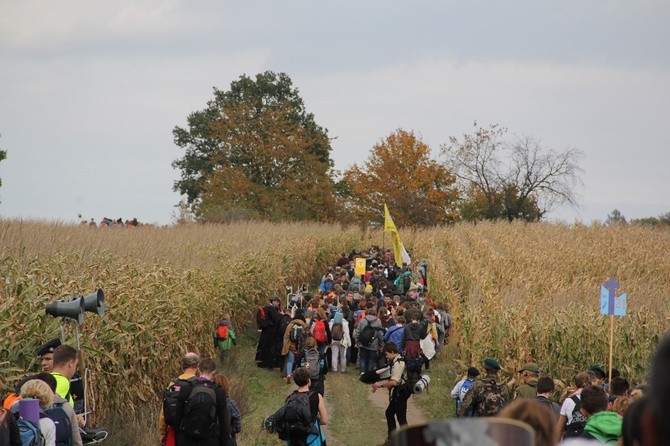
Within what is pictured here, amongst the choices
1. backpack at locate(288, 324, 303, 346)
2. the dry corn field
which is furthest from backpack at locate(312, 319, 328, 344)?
the dry corn field

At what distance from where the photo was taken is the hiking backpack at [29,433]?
7301mm

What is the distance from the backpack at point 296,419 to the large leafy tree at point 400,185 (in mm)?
59933

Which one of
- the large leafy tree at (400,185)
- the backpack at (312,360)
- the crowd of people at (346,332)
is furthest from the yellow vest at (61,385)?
the large leafy tree at (400,185)

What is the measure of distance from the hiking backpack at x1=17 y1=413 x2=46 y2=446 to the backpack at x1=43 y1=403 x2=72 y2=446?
1.21ft

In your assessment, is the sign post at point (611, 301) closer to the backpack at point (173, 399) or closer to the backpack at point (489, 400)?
the backpack at point (489, 400)

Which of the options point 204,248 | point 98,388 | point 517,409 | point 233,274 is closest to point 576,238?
point 204,248

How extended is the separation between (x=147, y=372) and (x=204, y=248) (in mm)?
14876

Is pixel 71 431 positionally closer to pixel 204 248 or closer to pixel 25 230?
pixel 25 230

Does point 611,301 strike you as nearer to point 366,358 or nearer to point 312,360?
point 312,360

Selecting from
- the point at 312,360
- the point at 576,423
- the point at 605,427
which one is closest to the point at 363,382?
the point at 312,360

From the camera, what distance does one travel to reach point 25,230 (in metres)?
18.7

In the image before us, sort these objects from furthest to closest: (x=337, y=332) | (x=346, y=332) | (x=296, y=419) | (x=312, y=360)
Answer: (x=346, y=332) < (x=337, y=332) < (x=312, y=360) < (x=296, y=419)

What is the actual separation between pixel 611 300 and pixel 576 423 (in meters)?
5.79

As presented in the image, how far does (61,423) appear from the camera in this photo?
312 inches
